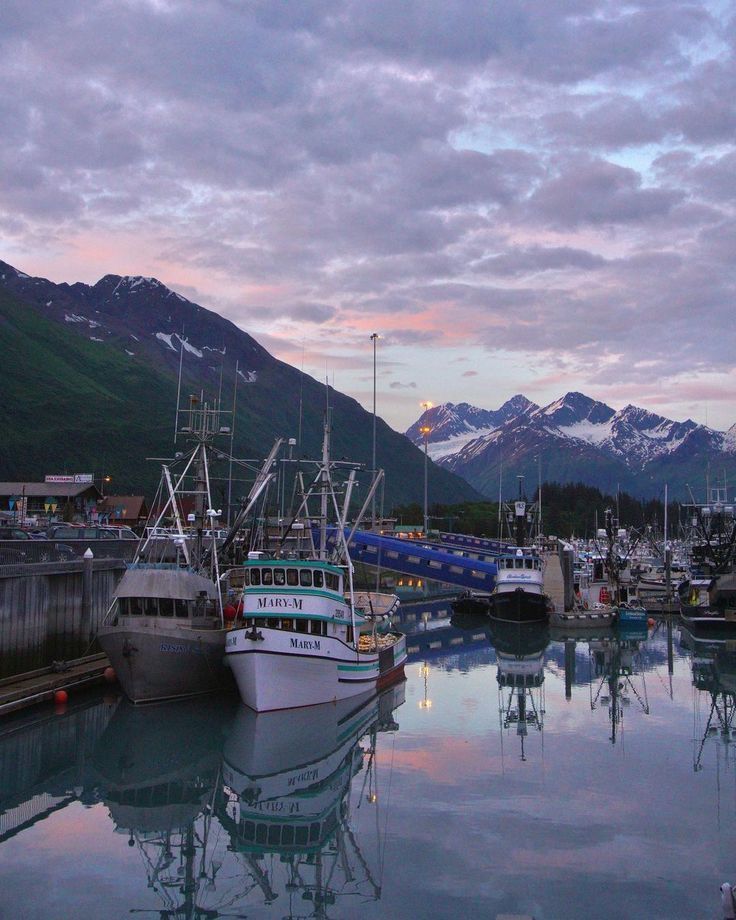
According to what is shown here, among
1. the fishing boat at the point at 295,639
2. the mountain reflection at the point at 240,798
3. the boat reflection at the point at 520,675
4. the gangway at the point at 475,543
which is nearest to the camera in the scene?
the mountain reflection at the point at 240,798

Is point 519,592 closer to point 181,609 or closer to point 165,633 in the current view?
point 181,609

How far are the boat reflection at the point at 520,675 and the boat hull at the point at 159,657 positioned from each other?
15207mm

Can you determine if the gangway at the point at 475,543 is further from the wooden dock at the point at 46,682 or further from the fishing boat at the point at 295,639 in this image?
the wooden dock at the point at 46,682

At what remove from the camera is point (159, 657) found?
4544cm

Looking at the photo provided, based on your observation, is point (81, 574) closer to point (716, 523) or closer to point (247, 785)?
point (247, 785)

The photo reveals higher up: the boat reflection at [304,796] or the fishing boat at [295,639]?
the fishing boat at [295,639]

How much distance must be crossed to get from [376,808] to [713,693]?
1271 inches

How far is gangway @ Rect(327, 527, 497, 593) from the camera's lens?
10000cm

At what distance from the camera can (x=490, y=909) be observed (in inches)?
903

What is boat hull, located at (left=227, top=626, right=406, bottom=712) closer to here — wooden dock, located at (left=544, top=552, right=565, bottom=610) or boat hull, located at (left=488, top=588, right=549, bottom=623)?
boat hull, located at (left=488, top=588, right=549, bottom=623)

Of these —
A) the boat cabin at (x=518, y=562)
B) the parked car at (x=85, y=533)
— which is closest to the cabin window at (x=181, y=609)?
the parked car at (x=85, y=533)

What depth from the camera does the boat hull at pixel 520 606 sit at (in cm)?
8962

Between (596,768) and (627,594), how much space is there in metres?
68.5

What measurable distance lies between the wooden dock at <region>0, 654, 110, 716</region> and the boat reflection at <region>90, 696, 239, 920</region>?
274 cm
